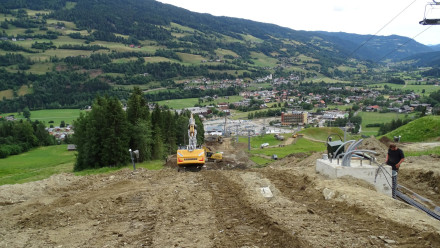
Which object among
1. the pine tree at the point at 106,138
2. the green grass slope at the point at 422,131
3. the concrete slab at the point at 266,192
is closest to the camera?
the concrete slab at the point at 266,192

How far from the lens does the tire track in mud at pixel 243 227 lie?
22.7 ft

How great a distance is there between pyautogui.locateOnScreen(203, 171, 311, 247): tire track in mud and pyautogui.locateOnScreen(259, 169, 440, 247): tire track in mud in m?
0.82

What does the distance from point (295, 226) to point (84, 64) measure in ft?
594

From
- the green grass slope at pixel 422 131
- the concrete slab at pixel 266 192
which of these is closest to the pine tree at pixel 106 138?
the concrete slab at pixel 266 192

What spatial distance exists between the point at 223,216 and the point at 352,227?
12.4 feet

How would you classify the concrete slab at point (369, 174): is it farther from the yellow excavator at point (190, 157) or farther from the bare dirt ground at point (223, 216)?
the yellow excavator at point (190, 157)

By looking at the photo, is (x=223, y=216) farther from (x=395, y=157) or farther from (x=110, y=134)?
(x=110, y=134)

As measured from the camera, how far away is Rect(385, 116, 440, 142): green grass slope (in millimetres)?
33500

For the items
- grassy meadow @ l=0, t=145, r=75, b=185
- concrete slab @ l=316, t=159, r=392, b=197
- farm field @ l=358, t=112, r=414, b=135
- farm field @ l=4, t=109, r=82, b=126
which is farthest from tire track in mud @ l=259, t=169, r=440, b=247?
farm field @ l=4, t=109, r=82, b=126

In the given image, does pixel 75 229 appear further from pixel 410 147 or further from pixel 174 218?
pixel 410 147

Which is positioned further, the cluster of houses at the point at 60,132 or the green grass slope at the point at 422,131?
the cluster of houses at the point at 60,132

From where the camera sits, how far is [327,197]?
1023 centimetres

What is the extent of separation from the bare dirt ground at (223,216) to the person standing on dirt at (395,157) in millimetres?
1788

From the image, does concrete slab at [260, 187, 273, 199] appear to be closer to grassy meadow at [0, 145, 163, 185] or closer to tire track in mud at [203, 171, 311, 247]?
tire track in mud at [203, 171, 311, 247]
